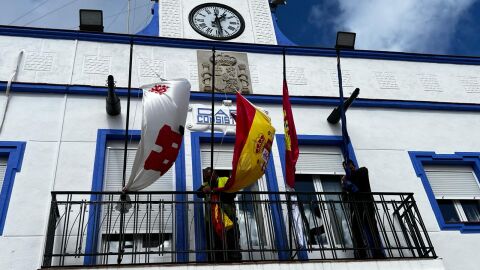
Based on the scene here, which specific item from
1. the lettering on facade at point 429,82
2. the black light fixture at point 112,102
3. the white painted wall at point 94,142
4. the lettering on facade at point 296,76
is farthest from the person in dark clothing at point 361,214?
the black light fixture at point 112,102

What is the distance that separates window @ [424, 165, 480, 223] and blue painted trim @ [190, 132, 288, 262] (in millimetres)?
2934

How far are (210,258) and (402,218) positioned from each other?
10.6 ft

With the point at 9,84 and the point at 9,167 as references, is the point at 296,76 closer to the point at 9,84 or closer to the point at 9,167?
the point at 9,84

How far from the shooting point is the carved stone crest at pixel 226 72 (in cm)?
1054

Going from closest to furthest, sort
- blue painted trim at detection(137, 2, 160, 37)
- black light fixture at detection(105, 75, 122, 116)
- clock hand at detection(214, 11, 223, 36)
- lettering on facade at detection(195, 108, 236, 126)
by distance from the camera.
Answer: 1. black light fixture at detection(105, 75, 122, 116)
2. lettering on facade at detection(195, 108, 236, 126)
3. blue painted trim at detection(137, 2, 160, 37)
4. clock hand at detection(214, 11, 223, 36)

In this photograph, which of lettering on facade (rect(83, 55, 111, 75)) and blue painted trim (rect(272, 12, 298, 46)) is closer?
lettering on facade (rect(83, 55, 111, 75))

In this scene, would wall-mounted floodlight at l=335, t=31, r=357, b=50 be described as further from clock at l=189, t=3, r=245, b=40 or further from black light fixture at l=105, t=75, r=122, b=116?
black light fixture at l=105, t=75, r=122, b=116

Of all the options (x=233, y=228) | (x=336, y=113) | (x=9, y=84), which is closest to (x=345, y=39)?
(x=336, y=113)

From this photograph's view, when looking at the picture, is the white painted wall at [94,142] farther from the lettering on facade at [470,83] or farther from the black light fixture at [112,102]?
the lettering on facade at [470,83]

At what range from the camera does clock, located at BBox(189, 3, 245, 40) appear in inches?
459

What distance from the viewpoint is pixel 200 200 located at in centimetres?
886

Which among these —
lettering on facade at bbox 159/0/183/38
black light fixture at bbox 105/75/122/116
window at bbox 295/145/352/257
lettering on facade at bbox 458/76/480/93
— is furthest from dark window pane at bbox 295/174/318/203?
lettering on facade at bbox 458/76/480/93

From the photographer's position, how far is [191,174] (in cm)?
923

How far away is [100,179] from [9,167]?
1.37 metres
